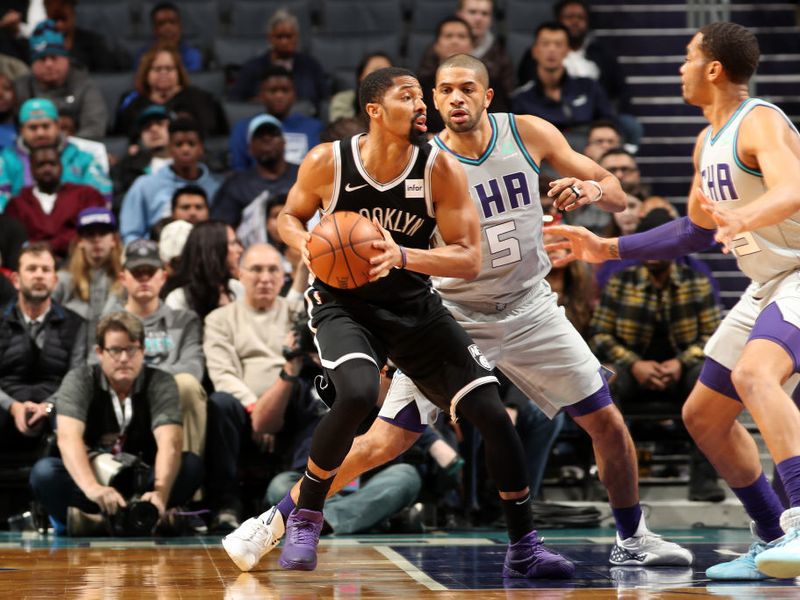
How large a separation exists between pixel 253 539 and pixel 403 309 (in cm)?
103

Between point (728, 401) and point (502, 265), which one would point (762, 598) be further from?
point (502, 265)

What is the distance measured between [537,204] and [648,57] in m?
7.40

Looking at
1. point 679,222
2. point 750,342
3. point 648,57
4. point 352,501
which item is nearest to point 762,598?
point 750,342

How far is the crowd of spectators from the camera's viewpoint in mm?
6938

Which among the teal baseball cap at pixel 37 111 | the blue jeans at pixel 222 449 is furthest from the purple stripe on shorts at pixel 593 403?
the teal baseball cap at pixel 37 111

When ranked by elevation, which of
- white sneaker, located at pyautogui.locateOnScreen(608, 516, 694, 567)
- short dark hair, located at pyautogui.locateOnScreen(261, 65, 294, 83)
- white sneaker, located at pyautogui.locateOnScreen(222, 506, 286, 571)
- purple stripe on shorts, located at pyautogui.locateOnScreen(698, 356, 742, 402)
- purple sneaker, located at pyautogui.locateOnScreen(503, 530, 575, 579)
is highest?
short dark hair, located at pyautogui.locateOnScreen(261, 65, 294, 83)

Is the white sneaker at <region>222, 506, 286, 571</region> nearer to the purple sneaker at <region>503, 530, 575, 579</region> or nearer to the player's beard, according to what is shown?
Result: the purple sneaker at <region>503, 530, 575, 579</region>

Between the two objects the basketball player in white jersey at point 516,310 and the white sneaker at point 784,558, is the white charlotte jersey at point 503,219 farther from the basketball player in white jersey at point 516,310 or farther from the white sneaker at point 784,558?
the white sneaker at point 784,558

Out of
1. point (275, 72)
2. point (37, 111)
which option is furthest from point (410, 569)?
point (275, 72)

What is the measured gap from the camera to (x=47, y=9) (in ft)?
38.5

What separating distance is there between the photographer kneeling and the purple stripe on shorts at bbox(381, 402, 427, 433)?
2.01 meters

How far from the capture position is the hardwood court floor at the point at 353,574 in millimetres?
4340

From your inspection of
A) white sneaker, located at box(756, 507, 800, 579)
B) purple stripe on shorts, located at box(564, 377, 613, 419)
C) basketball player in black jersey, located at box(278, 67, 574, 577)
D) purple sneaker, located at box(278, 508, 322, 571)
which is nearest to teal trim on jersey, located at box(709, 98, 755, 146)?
basketball player in black jersey, located at box(278, 67, 574, 577)

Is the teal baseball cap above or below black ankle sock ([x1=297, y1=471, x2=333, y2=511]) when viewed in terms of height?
above
